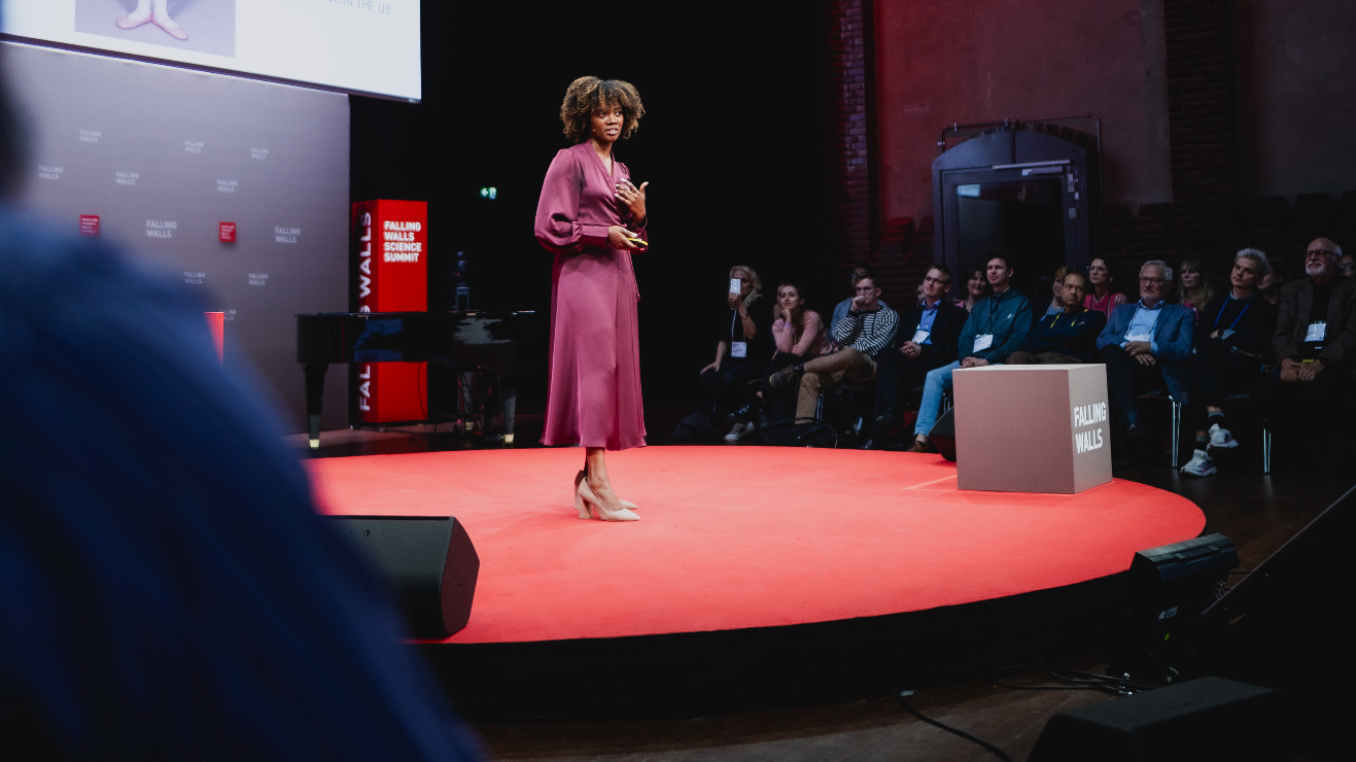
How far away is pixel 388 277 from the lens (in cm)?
827

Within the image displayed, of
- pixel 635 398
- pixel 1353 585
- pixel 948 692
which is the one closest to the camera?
pixel 1353 585

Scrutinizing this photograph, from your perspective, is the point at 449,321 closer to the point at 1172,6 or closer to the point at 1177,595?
the point at 1177,595

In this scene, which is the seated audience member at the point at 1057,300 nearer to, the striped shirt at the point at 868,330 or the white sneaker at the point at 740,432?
the striped shirt at the point at 868,330

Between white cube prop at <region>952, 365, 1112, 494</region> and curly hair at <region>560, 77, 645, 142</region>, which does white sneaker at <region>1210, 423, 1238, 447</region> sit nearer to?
white cube prop at <region>952, 365, 1112, 494</region>

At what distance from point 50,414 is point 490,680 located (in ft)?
6.09

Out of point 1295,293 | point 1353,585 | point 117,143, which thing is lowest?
point 1353,585

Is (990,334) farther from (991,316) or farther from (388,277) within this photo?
(388,277)

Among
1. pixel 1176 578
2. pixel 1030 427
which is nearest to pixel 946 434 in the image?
pixel 1030 427

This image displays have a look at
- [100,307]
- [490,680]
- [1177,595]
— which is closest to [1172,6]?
[1177,595]

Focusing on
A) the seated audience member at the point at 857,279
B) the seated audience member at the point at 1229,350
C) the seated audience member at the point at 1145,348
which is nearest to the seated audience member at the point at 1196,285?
the seated audience member at the point at 1229,350

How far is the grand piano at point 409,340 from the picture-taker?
6.11 metres

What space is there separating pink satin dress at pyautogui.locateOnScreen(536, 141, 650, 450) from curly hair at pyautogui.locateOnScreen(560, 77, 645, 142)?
86 millimetres

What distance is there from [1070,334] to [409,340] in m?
3.91

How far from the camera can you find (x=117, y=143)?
6.79 meters
